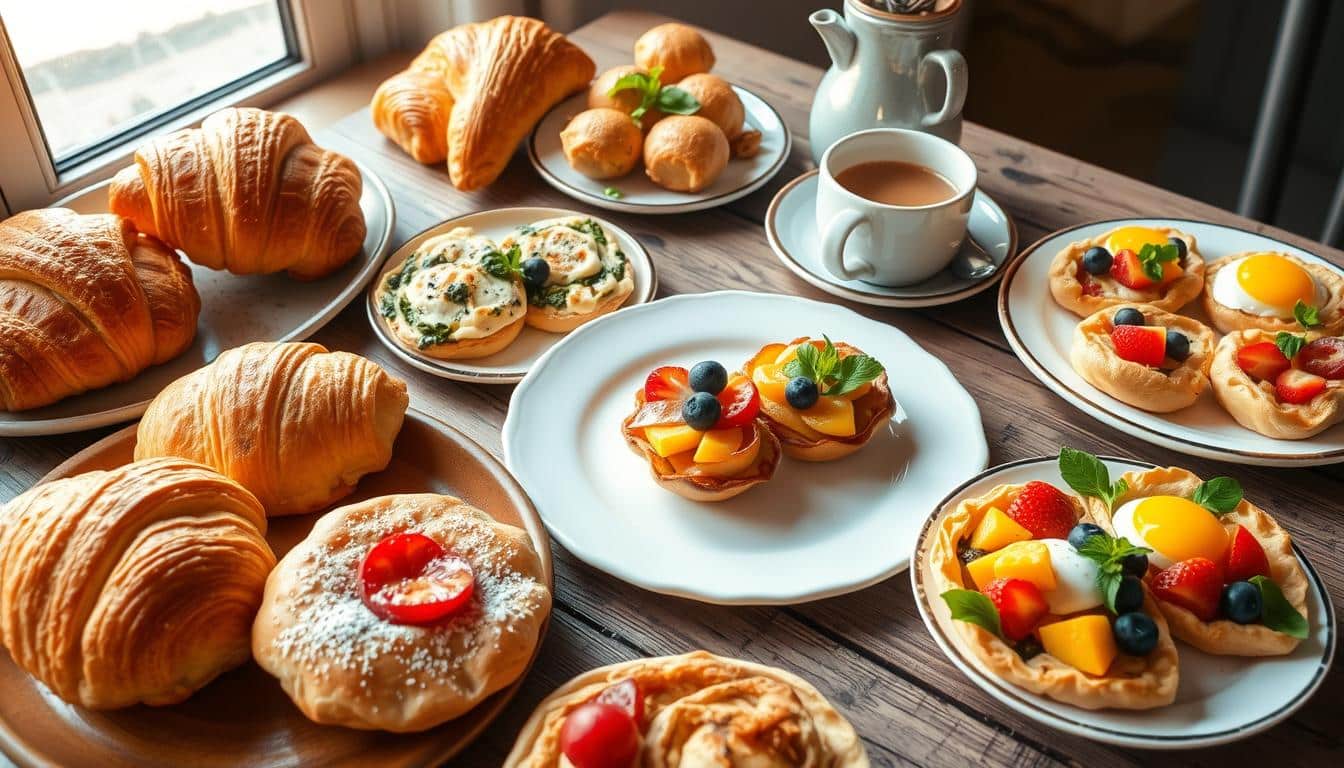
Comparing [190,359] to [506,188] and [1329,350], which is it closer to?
Result: [506,188]

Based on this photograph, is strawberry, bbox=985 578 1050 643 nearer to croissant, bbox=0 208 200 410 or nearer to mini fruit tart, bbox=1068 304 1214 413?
mini fruit tart, bbox=1068 304 1214 413

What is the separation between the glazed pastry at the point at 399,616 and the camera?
3.94 feet

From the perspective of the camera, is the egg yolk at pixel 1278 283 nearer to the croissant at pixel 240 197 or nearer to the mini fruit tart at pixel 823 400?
the mini fruit tart at pixel 823 400

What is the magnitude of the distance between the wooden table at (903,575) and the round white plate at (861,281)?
5 centimetres

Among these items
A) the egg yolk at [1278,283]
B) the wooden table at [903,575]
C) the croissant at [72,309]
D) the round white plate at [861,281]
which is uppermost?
the croissant at [72,309]

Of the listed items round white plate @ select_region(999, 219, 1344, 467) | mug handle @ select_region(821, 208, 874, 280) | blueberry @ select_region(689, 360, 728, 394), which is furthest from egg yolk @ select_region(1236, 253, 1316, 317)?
blueberry @ select_region(689, 360, 728, 394)

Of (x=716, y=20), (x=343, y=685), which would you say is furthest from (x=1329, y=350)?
(x=716, y=20)

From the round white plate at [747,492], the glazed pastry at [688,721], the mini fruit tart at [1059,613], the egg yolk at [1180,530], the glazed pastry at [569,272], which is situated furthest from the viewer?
the glazed pastry at [569,272]

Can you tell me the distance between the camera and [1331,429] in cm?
165

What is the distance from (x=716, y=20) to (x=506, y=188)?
1.74 meters

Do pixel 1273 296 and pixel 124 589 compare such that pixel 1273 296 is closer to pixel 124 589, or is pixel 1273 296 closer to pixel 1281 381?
pixel 1281 381

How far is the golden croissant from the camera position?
47.6 inches

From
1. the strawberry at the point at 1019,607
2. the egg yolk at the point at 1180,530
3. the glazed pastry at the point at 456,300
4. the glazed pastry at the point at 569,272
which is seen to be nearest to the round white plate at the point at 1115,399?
the egg yolk at the point at 1180,530

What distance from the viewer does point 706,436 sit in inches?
60.8
